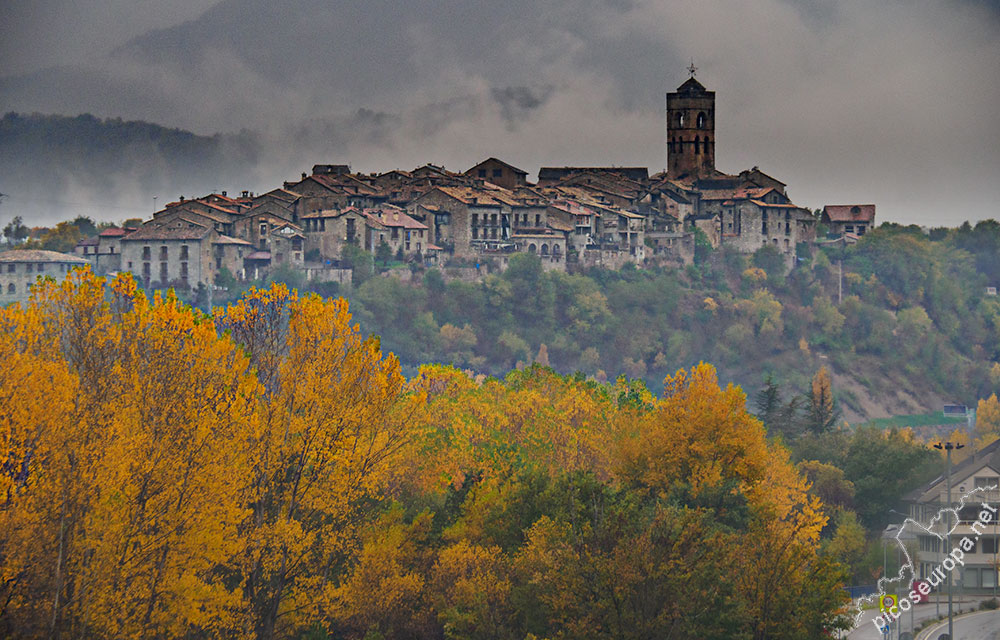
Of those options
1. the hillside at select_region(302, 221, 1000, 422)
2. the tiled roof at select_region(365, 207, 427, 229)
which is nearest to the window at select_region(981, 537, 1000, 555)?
A: the hillside at select_region(302, 221, 1000, 422)

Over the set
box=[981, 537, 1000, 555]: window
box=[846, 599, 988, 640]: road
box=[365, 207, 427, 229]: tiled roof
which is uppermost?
box=[365, 207, 427, 229]: tiled roof

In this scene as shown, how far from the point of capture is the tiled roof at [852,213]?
83.2 meters

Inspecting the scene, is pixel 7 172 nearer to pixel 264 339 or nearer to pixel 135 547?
pixel 264 339

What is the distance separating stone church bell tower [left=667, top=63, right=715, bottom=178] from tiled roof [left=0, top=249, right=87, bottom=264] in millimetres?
32191

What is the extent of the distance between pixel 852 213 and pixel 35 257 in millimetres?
40040

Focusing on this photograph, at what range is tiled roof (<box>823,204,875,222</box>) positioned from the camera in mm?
83250

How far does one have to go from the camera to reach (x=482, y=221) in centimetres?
7250

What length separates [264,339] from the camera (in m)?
24.2

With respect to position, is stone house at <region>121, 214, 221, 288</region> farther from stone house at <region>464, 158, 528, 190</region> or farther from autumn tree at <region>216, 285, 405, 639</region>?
autumn tree at <region>216, 285, 405, 639</region>

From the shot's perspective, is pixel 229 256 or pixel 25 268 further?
pixel 229 256

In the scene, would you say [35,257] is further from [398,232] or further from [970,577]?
[970,577]

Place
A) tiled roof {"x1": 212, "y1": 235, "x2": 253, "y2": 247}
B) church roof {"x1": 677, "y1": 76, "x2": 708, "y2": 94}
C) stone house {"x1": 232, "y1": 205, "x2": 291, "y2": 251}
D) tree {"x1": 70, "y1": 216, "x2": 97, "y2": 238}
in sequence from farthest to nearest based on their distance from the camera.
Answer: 1. church roof {"x1": 677, "y1": 76, "x2": 708, "y2": 94}
2. tree {"x1": 70, "y1": 216, "x2": 97, "y2": 238}
3. stone house {"x1": 232, "y1": 205, "x2": 291, "y2": 251}
4. tiled roof {"x1": 212, "y1": 235, "x2": 253, "y2": 247}

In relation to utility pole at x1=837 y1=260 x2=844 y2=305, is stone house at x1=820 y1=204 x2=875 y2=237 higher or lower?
higher

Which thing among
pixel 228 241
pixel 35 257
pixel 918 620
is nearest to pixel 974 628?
pixel 918 620
